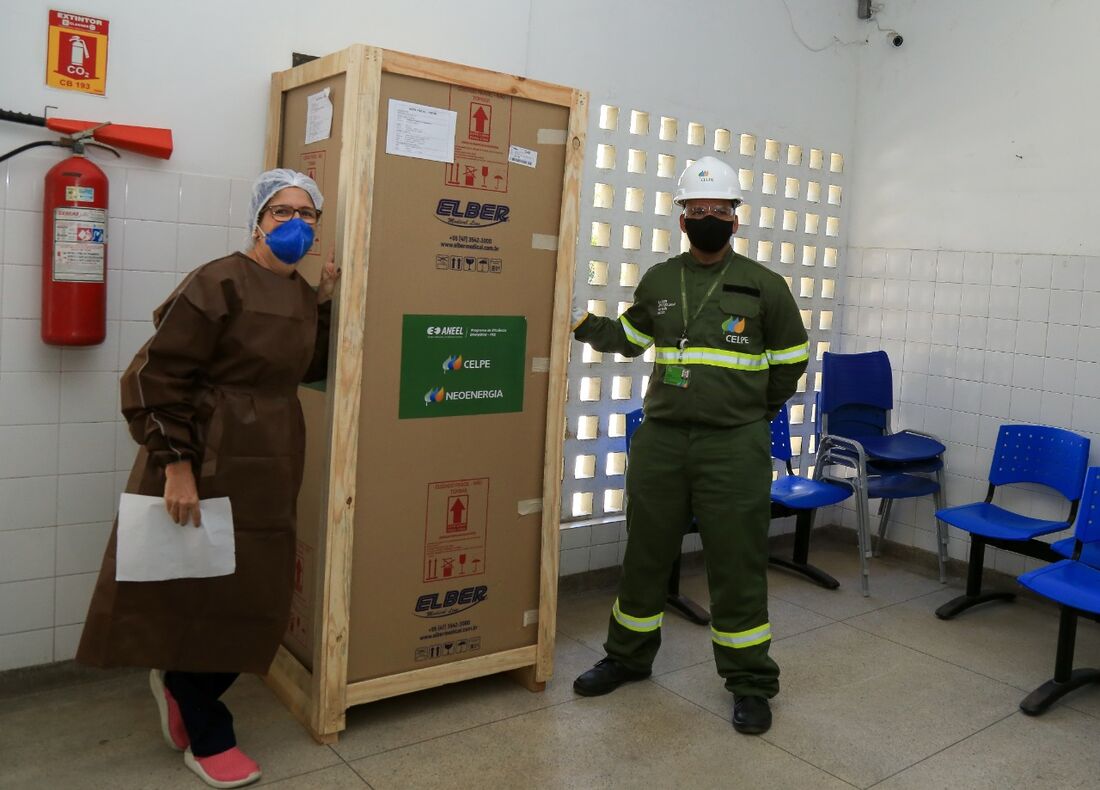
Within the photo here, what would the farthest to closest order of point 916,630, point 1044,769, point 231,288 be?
point 916,630
point 1044,769
point 231,288

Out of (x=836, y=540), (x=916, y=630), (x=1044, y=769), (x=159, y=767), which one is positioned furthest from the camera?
(x=836, y=540)

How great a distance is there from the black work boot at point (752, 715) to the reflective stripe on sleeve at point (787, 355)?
3.63 feet

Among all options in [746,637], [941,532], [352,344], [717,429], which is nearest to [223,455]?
[352,344]

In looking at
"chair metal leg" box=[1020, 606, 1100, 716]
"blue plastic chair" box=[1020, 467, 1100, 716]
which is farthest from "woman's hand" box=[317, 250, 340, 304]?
"chair metal leg" box=[1020, 606, 1100, 716]

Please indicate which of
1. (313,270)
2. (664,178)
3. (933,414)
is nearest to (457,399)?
(313,270)

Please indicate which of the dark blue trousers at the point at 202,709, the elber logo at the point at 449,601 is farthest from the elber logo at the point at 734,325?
the dark blue trousers at the point at 202,709

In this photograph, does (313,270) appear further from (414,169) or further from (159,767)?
(159,767)

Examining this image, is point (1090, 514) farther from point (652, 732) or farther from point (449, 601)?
point (449, 601)

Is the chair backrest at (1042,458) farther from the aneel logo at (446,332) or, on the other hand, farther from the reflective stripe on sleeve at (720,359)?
the aneel logo at (446,332)

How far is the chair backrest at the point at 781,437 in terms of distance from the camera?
4.61 meters

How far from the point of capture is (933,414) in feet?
16.0

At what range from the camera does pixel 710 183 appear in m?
3.13

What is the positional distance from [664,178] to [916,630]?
2247mm

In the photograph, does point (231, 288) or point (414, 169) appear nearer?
point (231, 288)
